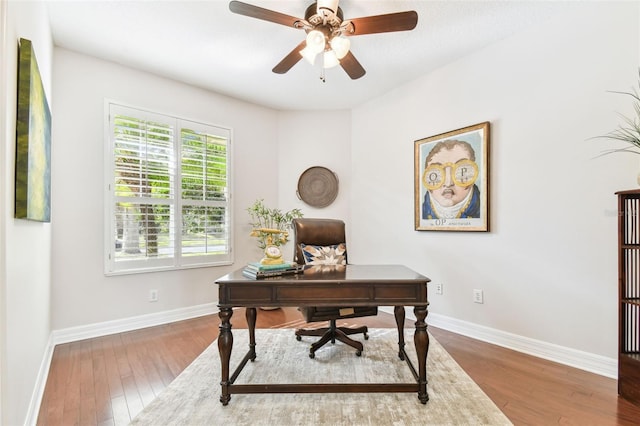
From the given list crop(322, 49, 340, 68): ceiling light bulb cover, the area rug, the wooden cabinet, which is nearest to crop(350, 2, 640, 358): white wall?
the wooden cabinet

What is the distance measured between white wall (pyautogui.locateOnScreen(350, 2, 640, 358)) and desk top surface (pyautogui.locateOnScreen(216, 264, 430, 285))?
1225mm

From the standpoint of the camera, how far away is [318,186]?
14.5 ft

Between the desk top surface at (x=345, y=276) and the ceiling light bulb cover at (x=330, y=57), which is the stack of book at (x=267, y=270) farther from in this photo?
the ceiling light bulb cover at (x=330, y=57)

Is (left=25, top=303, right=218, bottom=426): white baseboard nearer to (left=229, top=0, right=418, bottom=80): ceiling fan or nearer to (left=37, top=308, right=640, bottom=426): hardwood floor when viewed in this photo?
(left=37, top=308, right=640, bottom=426): hardwood floor

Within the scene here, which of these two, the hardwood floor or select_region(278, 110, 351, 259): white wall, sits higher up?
select_region(278, 110, 351, 259): white wall

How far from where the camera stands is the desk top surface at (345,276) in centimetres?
182

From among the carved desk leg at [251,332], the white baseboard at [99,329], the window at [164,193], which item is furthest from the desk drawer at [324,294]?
the window at [164,193]

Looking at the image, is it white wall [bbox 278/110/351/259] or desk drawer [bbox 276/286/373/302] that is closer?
desk drawer [bbox 276/286/373/302]

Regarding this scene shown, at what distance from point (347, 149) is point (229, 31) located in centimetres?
225

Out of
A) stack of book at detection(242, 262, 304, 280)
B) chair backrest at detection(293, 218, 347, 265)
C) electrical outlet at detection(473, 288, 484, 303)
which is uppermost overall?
chair backrest at detection(293, 218, 347, 265)

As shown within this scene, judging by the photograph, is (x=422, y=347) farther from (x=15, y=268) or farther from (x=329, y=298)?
(x=15, y=268)

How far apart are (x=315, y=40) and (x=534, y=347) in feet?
9.59

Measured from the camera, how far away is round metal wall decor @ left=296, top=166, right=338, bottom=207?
4402 mm

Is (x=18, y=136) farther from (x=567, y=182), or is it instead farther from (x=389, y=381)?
(x=567, y=182)
